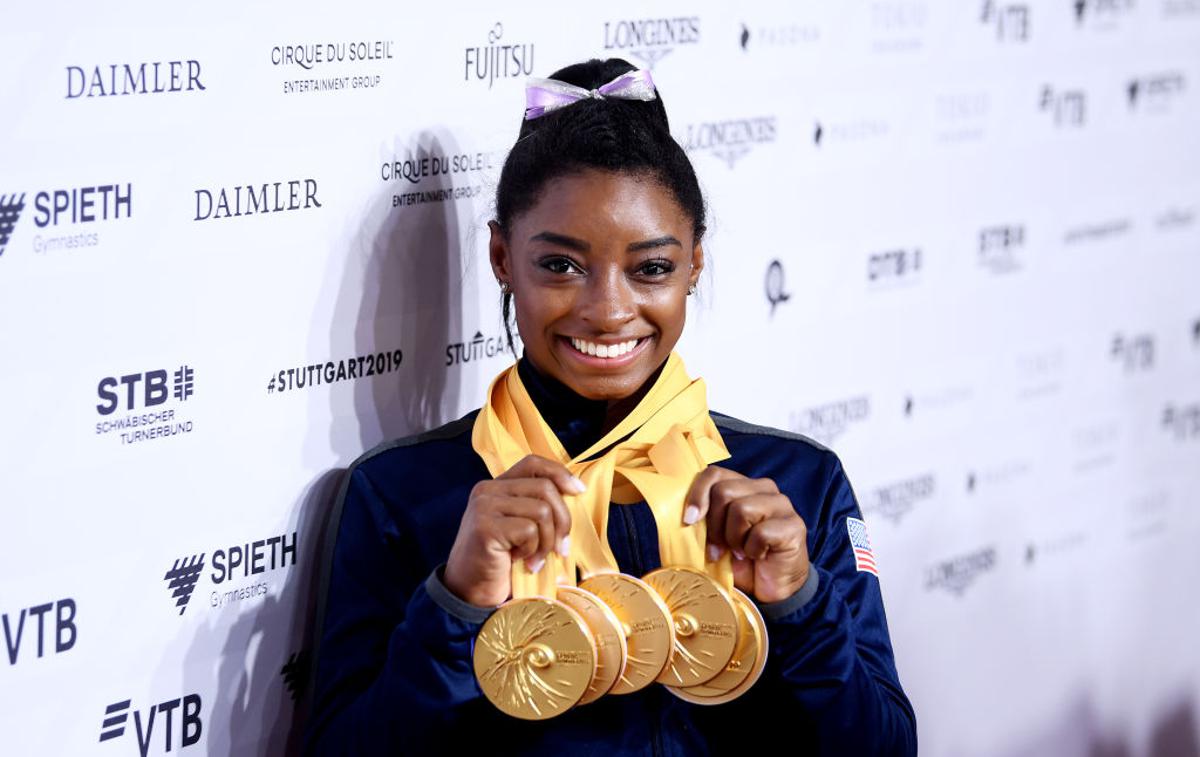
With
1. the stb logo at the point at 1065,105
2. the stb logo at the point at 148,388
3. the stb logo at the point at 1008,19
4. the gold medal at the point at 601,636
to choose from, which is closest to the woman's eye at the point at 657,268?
the gold medal at the point at 601,636

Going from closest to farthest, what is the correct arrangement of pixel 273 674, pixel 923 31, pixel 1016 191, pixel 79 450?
pixel 79 450 < pixel 273 674 < pixel 923 31 < pixel 1016 191

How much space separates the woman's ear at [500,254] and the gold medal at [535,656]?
1.26ft

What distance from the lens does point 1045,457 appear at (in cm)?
275

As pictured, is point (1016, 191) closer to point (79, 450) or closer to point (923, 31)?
point (923, 31)

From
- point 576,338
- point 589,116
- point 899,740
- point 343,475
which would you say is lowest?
point 899,740

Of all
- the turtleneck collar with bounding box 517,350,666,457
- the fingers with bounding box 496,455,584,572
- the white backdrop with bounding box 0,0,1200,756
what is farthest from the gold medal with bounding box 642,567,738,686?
the white backdrop with bounding box 0,0,1200,756

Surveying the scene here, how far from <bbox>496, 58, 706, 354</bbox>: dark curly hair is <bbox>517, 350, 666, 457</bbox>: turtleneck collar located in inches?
6.0

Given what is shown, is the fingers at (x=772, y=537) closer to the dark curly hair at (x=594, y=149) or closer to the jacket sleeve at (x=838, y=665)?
the jacket sleeve at (x=838, y=665)

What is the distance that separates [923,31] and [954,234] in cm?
32

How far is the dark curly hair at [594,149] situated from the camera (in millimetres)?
1548

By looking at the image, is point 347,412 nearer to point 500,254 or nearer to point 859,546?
point 500,254

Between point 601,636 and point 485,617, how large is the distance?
100 mm

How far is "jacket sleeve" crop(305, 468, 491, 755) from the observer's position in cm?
140

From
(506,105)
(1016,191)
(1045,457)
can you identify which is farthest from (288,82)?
(1045,457)
